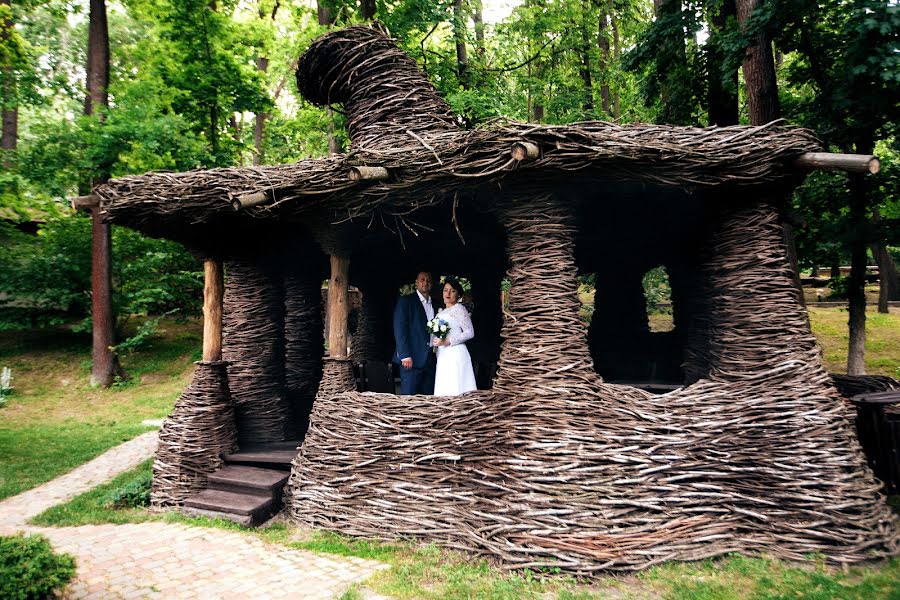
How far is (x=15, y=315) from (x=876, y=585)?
18.8m

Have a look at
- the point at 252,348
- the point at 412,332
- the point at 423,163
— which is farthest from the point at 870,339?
the point at 252,348

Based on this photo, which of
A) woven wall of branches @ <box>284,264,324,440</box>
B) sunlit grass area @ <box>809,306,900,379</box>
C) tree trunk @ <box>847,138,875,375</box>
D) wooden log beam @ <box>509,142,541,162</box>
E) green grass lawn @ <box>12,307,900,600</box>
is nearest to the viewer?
green grass lawn @ <box>12,307,900,600</box>

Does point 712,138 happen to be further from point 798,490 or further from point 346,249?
point 346,249

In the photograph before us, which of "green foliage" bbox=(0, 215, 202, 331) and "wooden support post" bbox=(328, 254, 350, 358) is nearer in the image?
"wooden support post" bbox=(328, 254, 350, 358)

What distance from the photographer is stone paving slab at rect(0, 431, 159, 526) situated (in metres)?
6.70

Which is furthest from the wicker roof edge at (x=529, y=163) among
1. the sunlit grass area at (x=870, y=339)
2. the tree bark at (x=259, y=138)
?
the tree bark at (x=259, y=138)

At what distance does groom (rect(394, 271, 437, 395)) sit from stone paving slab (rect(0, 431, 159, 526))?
4.91m

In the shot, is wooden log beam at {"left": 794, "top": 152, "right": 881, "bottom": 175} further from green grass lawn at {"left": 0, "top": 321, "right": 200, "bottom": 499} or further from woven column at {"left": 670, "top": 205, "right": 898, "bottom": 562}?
green grass lawn at {"left": 0, "top": 321, "right": 200, "bottom": 499}

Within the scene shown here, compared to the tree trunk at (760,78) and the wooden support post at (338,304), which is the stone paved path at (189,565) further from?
the tree trunk at (760,78)

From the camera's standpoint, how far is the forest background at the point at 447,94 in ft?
26.3

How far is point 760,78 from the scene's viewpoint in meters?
8.06

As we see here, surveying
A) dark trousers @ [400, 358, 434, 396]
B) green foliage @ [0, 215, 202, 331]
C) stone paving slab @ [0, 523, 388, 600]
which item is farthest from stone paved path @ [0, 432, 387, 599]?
green foliage @ [0, 215, 202, 331]

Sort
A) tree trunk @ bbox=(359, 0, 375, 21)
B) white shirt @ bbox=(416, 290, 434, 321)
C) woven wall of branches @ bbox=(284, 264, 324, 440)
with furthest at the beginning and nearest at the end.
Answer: tree trunk @ bbox=(359, 0, 375, 21), woven wall of branches @ bbox=(284, 264, 324, 440), white shirt @ bbox=(416, 290, 434, 321)

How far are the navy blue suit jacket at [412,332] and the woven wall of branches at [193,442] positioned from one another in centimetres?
245
